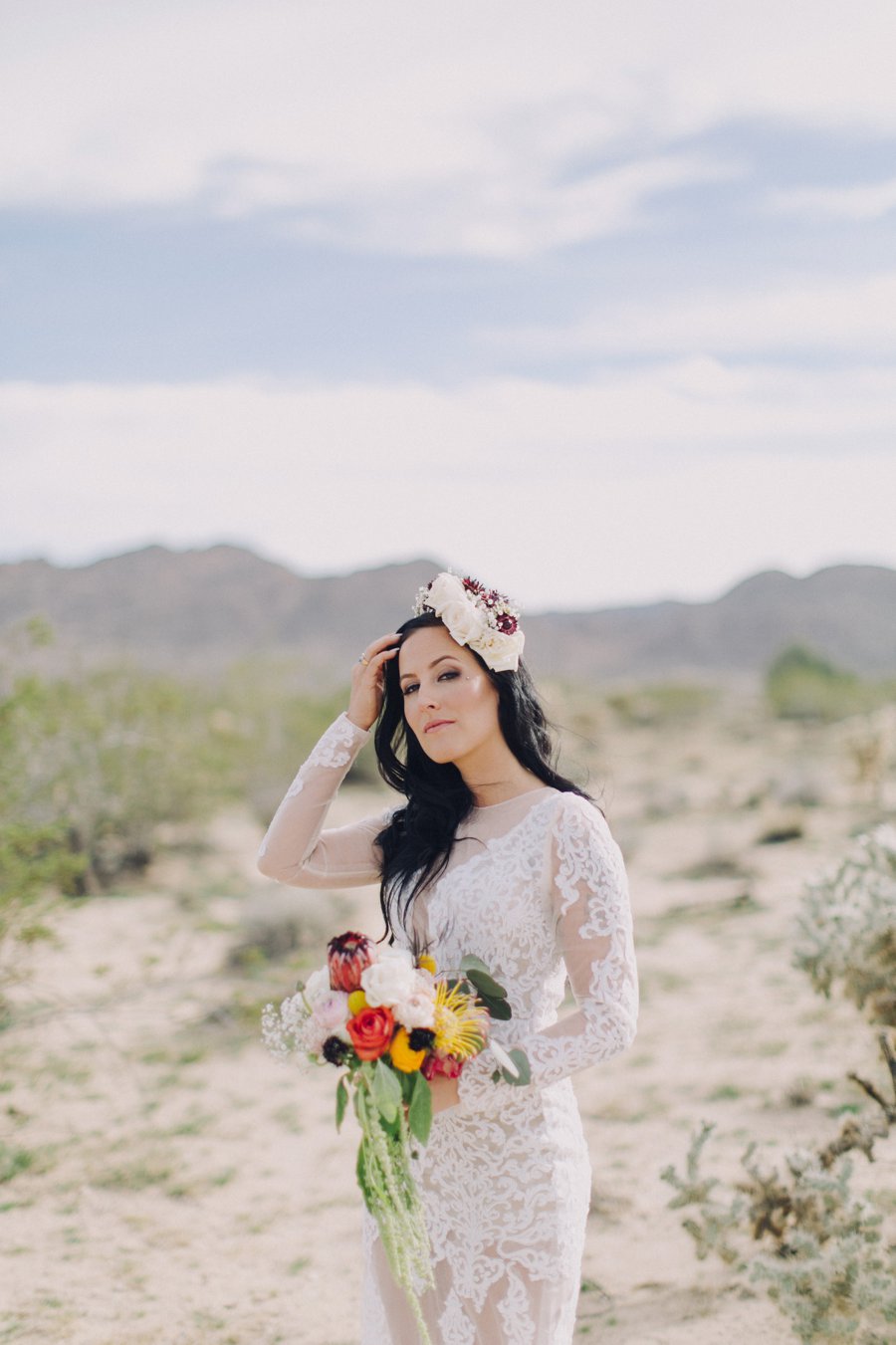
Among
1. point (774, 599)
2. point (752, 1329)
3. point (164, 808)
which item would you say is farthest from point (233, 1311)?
point (774, 599)

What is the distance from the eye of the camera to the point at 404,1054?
2127mm

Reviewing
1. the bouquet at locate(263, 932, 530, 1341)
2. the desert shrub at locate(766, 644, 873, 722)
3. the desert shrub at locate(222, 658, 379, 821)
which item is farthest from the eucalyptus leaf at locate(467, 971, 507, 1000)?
the desert shrub at locate(766, 644, 873, 722)

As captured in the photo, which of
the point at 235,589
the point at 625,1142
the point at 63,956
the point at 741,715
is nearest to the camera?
the point at 625,1142

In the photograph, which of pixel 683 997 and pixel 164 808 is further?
pixel 164 808

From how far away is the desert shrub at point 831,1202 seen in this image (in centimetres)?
353

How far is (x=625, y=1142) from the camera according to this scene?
599cm

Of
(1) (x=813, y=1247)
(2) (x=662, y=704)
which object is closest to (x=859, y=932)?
(1) (x=813, y=1247)

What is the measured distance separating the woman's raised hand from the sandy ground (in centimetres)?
271

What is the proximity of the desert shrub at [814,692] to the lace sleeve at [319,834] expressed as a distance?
27721 mm

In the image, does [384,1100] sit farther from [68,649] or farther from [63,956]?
[68,649]

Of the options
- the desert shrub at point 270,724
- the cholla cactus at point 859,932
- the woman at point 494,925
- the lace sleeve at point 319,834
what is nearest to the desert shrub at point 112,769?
the desert shrub at point 270,724

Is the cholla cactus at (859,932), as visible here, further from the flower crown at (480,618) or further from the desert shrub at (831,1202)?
the flower crown at (480,618)

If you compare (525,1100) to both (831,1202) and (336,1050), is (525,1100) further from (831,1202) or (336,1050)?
Answer: (831,1202)

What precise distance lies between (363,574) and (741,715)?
41.2 meters
